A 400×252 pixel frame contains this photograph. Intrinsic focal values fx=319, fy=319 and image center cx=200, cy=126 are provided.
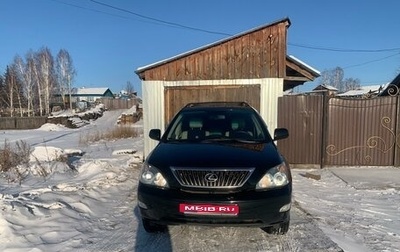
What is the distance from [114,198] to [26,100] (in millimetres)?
48637

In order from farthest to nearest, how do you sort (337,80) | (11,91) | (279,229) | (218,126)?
(337,80) → (11,91) → (218,126) → (279,229)

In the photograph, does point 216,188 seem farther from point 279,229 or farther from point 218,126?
point 218,126

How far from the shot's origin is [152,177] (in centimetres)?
365

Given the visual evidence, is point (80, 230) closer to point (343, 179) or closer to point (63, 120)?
point (343, 179)

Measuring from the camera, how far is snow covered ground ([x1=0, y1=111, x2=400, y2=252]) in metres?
3.75

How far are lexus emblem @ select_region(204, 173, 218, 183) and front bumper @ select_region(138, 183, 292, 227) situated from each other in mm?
153

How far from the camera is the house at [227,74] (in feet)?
29.8

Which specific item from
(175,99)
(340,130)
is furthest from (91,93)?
(340,130)

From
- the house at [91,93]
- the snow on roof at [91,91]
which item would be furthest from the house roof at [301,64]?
the snow on roof at [91,91]

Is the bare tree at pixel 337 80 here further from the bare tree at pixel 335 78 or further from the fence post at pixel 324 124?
the fence post at pixel 324 124

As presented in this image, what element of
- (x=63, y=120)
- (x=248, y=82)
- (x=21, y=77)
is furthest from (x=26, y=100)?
(x=248, y=82)

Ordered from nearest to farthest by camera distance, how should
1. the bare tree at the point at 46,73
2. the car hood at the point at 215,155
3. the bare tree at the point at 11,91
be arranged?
the car hood at the point at 215,155 → the bare tree at the point at 11,91 → the bare tree at the point at 46,73

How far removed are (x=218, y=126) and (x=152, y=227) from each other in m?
1.85

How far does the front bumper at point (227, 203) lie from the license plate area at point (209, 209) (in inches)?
1.2
